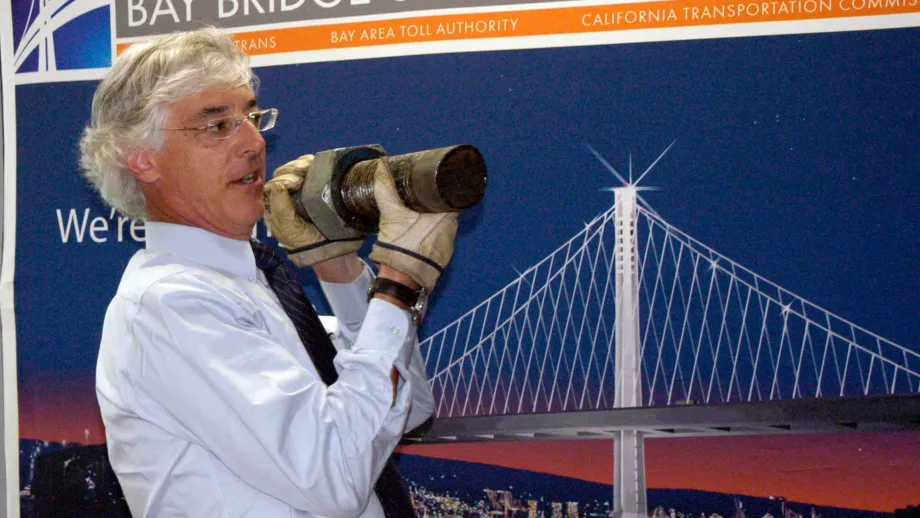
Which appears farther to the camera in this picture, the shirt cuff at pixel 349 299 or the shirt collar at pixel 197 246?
the shirt cuff at pixel 349 299

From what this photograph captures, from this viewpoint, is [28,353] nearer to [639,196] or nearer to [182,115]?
[182,115]

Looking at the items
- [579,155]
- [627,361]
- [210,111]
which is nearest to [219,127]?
[210,111]

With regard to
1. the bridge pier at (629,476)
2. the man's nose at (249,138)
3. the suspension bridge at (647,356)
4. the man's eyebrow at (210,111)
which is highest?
the man's eyebrow at (210,111)

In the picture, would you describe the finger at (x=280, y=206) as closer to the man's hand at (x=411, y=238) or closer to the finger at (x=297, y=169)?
the finger at (x=297, y=169)

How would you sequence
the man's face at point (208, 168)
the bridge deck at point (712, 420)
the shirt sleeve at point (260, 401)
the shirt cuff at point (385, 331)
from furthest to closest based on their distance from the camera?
the bridge deck at point (712, 420) < the man's face at point (208, 168) < the shirt cuff at point (385, 331) < the shirt sleeve at point (260, 401)

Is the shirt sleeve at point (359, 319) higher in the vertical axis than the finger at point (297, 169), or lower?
lower

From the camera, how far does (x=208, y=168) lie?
54.3 inches

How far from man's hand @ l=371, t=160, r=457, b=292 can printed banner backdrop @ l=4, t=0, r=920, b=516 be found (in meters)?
0.86

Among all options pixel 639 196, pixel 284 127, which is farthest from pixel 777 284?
pixel 284 127

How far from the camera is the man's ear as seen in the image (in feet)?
4.55

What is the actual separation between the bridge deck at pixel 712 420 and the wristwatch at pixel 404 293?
87 cm

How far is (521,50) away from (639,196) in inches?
16.7

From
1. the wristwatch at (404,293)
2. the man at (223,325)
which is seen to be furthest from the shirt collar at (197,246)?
the wristwatch at (404,293)

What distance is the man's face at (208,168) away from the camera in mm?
1373
